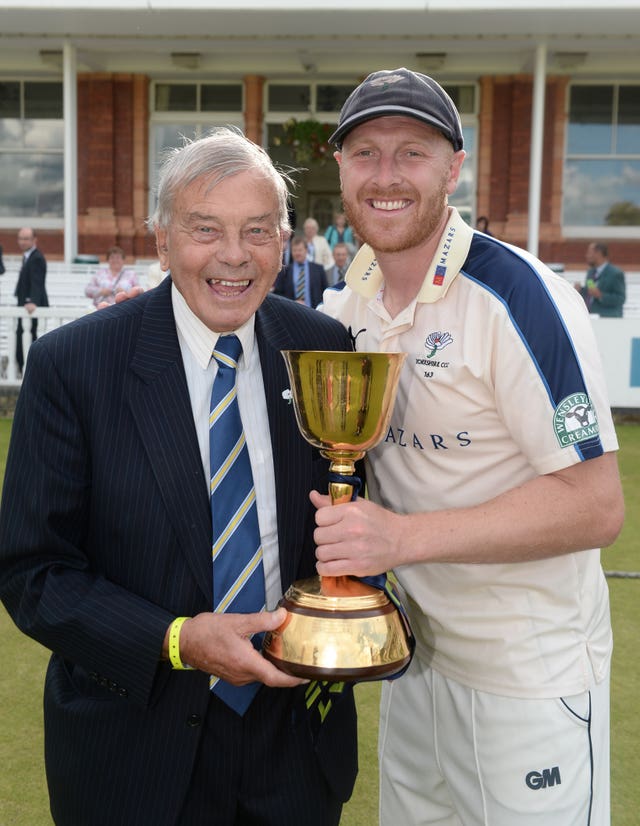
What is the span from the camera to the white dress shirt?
1853 millimetres

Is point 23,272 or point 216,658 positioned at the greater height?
point 23,272

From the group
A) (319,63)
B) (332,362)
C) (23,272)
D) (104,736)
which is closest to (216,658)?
(104,736)

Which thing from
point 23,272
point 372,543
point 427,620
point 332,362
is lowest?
point 427,620

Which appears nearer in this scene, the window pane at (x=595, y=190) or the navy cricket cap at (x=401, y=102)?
the navy cricket cap at (x=401, y=102)

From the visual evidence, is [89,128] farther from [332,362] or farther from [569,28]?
[332,362]

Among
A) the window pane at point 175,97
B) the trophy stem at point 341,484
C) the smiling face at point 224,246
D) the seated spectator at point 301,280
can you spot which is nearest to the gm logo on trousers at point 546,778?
the trophy stem at point 341,484

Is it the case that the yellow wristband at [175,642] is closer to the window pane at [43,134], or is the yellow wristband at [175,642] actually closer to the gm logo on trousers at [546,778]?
the gm logo on trousers at [546,778]

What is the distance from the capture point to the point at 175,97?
17297 mm

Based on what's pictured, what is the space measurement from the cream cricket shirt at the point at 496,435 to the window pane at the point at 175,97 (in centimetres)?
1640

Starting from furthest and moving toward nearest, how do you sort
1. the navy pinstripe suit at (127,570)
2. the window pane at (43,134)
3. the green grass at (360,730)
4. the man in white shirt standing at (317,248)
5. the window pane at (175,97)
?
the window pane at (43,134), the window pane at (175,97), the man in white shirt standing at (317,248), the green grass at (360,730), the navy pinstripe suit at (127,570)

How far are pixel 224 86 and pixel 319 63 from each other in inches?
83.9

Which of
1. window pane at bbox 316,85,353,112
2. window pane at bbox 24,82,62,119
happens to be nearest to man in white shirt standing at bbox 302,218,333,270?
window pane at bbox 316,85,353,112

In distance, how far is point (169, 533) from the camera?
68.6 inches

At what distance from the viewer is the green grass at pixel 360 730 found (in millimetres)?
2934
